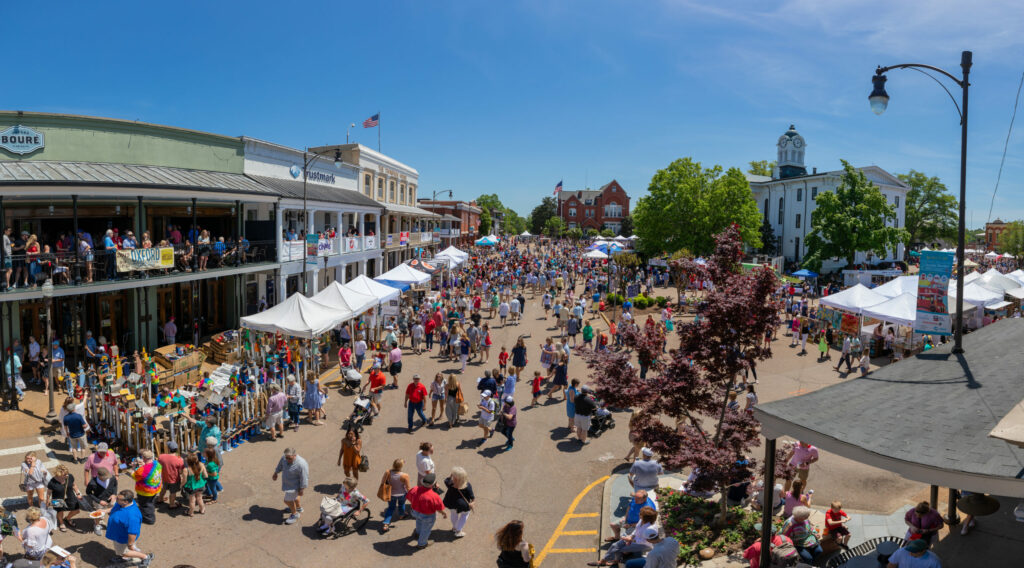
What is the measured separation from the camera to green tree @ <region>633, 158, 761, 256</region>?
46500 mm

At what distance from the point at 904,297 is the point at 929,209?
6988 centimetres

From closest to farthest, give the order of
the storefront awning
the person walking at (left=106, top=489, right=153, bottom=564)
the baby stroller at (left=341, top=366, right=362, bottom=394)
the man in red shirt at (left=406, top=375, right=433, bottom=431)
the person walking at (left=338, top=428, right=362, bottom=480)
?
the storefront awning, the person walking at (left=106, top=489, right=153, bottom=564), the person walking at (left=338, top=428, right=362, bottom=480), the man in red shirt at (left=406, top=375, right=433, bottom=431), the baby stroller at (left=341, top=366, right=362, bottom=394)

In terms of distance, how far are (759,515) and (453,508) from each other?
4.71 metres

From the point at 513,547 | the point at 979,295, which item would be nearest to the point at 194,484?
the point at 513,547

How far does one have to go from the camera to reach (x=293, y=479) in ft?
30.6

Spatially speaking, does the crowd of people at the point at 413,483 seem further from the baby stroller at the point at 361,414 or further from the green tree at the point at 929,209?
the green tree at the point at 929,209

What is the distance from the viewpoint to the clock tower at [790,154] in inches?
2793

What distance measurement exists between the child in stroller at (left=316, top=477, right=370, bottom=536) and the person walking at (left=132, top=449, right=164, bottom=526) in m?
2.52

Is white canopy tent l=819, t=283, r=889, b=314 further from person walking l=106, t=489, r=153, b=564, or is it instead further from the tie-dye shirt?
person walking l=106, t=489, r=153, b=564

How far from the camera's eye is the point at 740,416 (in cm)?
920

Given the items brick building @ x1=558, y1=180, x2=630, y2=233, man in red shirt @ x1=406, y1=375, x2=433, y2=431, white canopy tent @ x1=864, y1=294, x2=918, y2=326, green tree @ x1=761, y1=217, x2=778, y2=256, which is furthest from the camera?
brick building @ x1=558, y1=180, x2=630, y2=233

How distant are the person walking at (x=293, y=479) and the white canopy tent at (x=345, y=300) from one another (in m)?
8.97

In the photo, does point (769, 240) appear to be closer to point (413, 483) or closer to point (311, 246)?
point (311, 246)

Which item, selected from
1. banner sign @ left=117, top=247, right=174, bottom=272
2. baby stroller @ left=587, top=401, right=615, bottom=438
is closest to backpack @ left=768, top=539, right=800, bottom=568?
baby stroller @ left=587, top=401, right=615, bottom=438
